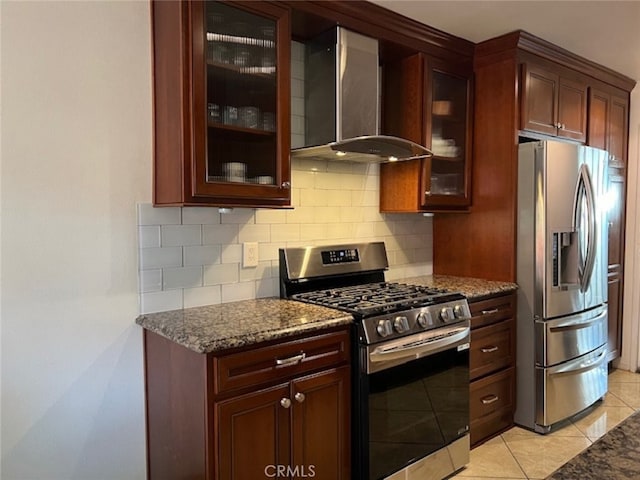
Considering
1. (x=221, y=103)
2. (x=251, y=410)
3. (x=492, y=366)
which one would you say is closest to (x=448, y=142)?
(x=492, y=366)

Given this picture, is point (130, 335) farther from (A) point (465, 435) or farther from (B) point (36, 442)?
(A) point (465, 435)

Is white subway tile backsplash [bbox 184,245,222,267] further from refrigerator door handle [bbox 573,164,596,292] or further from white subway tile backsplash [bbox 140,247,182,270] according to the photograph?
refrigerator door handle [bbox 573,164,596,292]

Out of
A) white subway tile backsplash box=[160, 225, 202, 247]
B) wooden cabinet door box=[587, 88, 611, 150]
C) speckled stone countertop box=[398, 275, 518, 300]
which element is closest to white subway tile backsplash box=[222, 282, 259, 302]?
white subway tile backsplash box=[160, 225, 202, 247]

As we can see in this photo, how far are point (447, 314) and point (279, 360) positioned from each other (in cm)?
98

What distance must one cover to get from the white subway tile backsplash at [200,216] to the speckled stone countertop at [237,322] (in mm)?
405

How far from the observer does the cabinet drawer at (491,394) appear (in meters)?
2.78

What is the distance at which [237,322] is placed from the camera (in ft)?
6.44

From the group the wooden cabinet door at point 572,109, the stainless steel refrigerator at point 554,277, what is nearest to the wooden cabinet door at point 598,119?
the wooden cabinet door at point 572,109

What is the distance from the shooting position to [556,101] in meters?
3.27

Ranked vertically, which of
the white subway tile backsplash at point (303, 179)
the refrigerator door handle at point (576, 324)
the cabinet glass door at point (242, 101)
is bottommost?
the refrigerator door handle at point (576, 324)

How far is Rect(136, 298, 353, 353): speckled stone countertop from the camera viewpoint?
1729mm

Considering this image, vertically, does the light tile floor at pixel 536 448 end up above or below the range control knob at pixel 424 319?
below

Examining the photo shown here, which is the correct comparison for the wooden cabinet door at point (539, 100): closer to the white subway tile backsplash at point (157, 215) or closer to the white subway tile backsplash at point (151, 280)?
the white subway tile backsplash at point (157, 215)

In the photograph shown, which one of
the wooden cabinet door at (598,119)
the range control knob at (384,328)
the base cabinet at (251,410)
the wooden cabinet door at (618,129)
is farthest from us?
the wooden cabinet door at (618,129)
